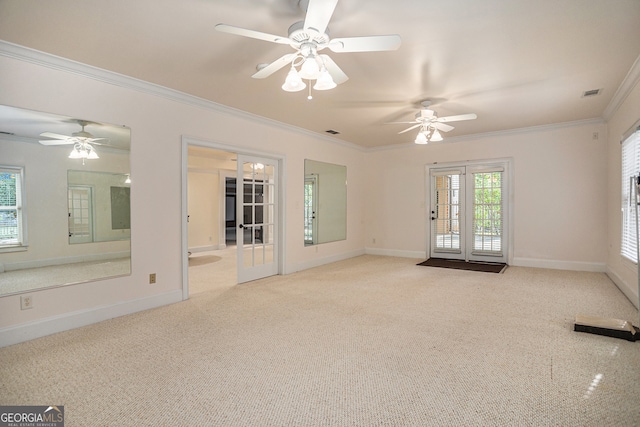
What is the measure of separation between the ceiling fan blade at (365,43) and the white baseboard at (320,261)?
3986 millimetres

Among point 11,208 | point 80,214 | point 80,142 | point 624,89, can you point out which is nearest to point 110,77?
point 80,142

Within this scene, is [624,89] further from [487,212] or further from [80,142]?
[80,142]

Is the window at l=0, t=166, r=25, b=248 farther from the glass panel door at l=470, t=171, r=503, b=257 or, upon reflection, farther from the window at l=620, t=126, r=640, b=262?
the glass panel door at l=470, t=171, r=503, b=257

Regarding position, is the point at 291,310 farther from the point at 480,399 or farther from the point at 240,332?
the point at 480,399

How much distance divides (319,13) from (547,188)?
18.5 ft

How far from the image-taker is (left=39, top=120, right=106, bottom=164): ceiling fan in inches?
120

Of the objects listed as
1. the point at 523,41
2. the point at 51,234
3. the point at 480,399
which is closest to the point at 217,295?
the point at 51,234

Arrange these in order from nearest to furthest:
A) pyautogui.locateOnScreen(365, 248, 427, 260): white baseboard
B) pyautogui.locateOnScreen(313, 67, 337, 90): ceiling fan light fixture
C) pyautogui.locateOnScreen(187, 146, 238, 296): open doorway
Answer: pyautogui.locateOnScreen(313, 67, 337, 90): ceiling fan light fixture, pyautogui.locateOnScreen(365, 248, 427, 260): white baseboard, pyautogui.locateOnScreen(187, 146, 238, 296): open doorway

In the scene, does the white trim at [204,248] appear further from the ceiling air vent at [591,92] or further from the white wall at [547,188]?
the ceiling air vent at [591,92]

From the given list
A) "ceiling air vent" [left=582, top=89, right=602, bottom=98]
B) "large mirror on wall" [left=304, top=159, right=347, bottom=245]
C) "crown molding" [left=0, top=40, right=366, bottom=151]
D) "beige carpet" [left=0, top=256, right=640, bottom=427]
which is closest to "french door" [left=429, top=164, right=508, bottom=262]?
"large mirror on wall" [left=304, top=159, right=347, bottom=245]

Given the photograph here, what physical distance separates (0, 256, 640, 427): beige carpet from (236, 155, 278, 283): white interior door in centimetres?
103

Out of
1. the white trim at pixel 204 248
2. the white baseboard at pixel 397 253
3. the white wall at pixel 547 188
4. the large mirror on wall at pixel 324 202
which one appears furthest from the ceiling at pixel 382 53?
the white trim at pixel 204 248

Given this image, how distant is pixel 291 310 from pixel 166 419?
1.91m

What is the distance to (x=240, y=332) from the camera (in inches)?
118
